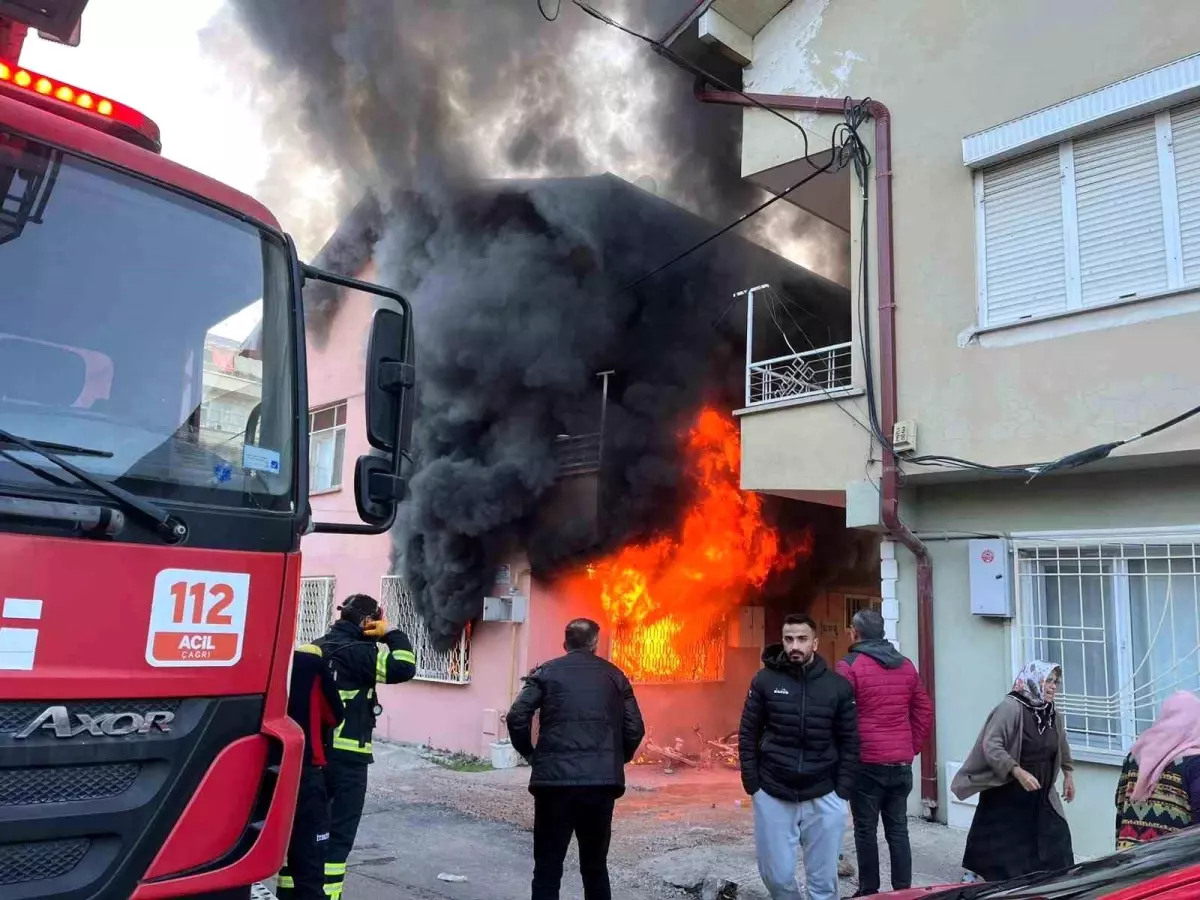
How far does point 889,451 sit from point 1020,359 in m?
1.24

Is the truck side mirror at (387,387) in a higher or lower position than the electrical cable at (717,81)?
lower

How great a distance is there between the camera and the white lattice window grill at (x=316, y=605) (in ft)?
45.3

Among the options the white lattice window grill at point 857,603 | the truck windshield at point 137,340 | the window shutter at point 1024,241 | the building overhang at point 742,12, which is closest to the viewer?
the truck windshield at point 137,340

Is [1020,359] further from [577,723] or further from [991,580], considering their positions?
[577,723]

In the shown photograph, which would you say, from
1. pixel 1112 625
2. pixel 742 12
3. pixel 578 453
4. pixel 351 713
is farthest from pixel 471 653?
pixel 742 12

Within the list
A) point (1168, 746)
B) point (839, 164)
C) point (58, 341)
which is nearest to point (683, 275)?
point (839, 164)

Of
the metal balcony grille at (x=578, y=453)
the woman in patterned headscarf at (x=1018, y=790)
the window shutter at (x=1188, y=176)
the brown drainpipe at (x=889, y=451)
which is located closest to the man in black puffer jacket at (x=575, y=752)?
the woman in patterned headscarf at (x=1018, y=790)

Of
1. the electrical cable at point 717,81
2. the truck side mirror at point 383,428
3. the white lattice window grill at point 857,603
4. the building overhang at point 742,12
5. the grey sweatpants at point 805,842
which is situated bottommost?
the grey sweatpants at point 805,842

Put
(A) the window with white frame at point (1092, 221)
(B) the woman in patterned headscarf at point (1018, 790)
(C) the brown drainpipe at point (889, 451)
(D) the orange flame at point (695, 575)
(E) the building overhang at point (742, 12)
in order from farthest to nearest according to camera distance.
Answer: (D) the orange flame at point (695, 575), (E) the building overhang at point (742, 12), (C) the brown drainpipe at point (889, 451), (A) the window with white frame at point (1092, 221), (B) the woman in patterned headscarf at point (1018, 790)

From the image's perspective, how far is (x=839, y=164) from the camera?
838cm

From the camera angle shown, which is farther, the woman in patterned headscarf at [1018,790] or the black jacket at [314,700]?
the woman in patterned headscarf at [1018,790]

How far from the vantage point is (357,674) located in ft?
15.1

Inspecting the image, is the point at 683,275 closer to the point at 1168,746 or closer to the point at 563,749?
the point at 563,749

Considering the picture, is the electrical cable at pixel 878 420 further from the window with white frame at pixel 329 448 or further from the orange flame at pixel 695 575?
the window with white frame at pixel 329 448
